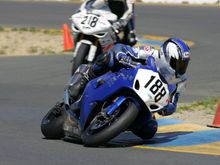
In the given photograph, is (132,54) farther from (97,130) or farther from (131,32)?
(131,32)

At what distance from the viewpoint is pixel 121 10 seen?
40.1 ft

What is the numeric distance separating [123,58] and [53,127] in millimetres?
1279

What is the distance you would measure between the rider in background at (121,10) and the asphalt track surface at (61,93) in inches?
59.7

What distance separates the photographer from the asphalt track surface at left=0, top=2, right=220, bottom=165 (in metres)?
7.77

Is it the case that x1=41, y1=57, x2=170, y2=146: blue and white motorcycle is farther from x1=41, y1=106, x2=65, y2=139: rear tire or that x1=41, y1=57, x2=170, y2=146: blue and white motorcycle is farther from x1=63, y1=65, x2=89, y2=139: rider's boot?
x1=41, y1=106, x2=65, y2=139: rear tire

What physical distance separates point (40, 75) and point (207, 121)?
623 centimetres

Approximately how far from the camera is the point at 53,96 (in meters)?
13.3

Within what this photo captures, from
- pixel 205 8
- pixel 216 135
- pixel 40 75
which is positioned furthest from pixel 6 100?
pixel 205 8

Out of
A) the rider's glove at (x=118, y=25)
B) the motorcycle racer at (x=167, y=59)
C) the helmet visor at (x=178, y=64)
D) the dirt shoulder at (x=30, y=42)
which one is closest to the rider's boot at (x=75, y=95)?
the motorcycle racer at (x=167, y=59)

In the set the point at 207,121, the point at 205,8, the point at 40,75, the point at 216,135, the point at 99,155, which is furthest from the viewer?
the point at 205,8

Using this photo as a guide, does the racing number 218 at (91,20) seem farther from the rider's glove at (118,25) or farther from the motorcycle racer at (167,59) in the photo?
the motorcycle racer at (167,59)

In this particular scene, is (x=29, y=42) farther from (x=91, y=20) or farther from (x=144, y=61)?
(x=144, y=61)

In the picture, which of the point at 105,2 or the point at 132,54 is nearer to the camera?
the point at 132,54

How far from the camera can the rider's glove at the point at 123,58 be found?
8.29m
